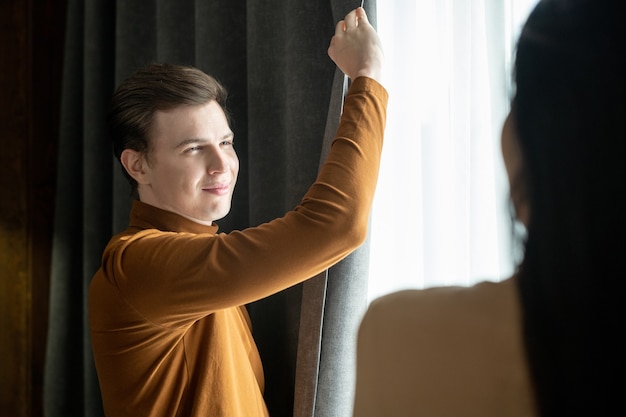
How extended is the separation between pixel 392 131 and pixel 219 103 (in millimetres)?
343

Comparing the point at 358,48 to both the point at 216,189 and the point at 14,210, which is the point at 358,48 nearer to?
the point at 216,189

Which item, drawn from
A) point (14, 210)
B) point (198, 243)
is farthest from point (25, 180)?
point (198, 243)

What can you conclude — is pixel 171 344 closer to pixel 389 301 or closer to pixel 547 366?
pixel 389 301

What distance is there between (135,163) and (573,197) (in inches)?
34.7

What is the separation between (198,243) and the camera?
1029 mm

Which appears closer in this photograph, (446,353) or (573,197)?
(573,197)

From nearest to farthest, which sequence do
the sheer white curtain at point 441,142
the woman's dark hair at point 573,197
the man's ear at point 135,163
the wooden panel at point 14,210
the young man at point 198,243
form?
the woman's dark hair at point 573,197, the young man at point 198,243, the sheer white curtain at point 441,142, the man's ear at point 135,163, the wooden panel at point 14,210

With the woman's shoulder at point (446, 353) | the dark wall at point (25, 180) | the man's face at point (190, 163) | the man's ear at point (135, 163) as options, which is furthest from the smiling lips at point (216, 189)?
the dark wall at point (25, 180)

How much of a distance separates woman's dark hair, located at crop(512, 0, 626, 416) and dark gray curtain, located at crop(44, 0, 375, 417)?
26.9 inches

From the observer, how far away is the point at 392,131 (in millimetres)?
1287

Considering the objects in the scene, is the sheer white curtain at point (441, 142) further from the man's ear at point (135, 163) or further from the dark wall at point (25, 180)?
the dark wall at point (25, 180)

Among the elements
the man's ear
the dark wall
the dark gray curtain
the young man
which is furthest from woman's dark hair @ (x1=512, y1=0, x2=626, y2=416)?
the dark wall

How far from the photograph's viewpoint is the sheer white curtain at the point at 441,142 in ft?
3.63

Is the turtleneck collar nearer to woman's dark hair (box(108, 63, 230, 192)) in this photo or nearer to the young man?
the young man
